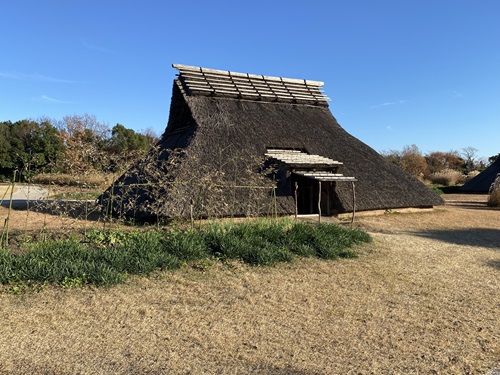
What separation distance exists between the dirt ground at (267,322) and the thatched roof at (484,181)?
67.7ft

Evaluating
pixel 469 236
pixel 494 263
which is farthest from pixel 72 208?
pixel 469 236

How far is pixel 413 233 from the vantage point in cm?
1017

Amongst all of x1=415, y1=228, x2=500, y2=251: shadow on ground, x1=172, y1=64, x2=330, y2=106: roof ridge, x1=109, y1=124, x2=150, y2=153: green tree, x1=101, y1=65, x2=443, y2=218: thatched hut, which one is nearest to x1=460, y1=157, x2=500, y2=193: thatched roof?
x1=101, y1=65, x2=443, y2=218: thatched hut

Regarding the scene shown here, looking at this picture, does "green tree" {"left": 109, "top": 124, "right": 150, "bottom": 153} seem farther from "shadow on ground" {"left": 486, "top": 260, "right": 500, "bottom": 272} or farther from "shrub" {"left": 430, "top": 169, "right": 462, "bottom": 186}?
"shadow on ground" {"left": 486, "top": 260, "right": 500, "bottom": 272}

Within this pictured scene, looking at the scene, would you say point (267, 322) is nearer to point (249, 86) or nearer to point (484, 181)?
point (249, 86)

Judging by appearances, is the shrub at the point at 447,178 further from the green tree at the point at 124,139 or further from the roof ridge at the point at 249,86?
the green tree at the point at 124,139

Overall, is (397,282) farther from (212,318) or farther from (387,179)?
(387,179)

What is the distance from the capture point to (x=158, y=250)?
596 centimetres

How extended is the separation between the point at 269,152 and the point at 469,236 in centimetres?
611

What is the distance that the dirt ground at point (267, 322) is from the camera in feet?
10.6

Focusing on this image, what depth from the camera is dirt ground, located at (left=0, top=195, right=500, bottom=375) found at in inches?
128

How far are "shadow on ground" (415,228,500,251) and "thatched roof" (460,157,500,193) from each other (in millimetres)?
15178

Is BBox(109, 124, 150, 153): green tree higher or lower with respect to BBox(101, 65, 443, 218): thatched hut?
higher

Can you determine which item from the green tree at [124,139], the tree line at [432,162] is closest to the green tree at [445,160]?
the tree line at [432,162]
